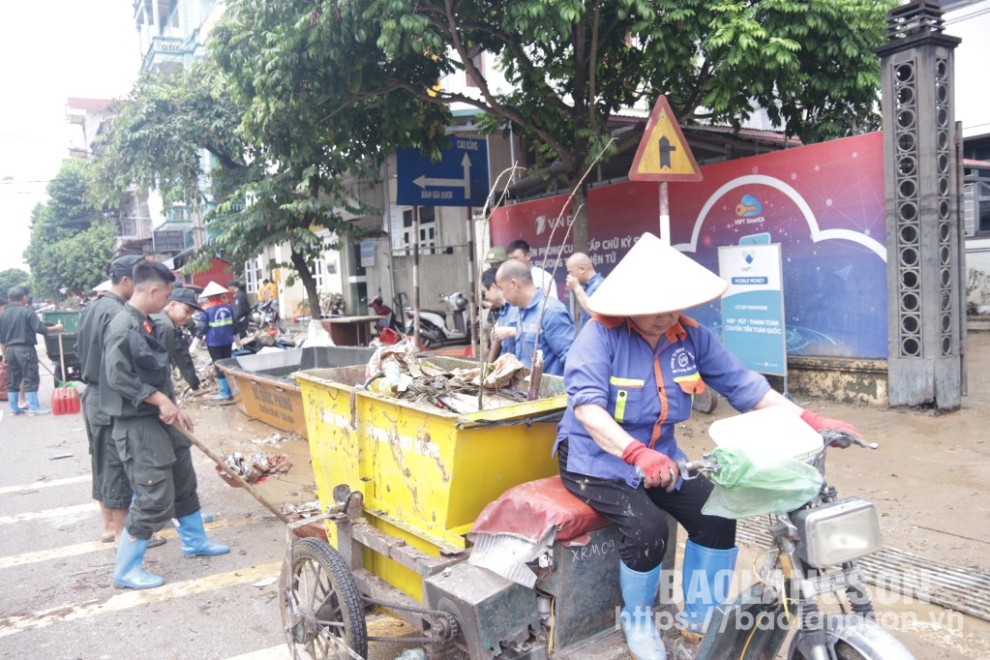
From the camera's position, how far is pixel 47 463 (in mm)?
7691

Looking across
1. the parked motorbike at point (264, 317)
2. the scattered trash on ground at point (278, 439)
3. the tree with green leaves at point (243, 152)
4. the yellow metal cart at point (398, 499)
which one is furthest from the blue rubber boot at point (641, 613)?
the parked motorbike at point (264, 317)

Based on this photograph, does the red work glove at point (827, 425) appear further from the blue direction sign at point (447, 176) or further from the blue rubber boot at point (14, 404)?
the blue rubber boot at point (14, 404)

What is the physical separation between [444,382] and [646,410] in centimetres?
124

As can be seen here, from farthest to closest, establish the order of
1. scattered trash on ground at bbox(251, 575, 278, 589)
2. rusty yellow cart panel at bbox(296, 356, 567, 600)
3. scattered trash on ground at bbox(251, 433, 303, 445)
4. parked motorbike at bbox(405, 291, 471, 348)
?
parked motorbike at bbox(405, 291, 471, 348) < scattered trash on ground at bbox(251, 433, 303, 445) < scattered trash on ground at bbox(251, 575, 278, 589) < rusty yellow cart panel at bbox(296, 356, 567, 600)

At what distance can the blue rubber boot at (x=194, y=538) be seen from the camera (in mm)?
4719

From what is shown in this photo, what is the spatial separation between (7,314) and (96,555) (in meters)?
7.09

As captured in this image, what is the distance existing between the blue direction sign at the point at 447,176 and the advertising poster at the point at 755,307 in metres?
3.47

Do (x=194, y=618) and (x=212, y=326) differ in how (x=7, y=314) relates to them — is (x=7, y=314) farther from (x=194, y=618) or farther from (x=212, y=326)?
(x=194, y=618)

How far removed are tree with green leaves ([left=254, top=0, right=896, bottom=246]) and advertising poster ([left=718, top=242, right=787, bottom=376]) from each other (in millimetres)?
1484

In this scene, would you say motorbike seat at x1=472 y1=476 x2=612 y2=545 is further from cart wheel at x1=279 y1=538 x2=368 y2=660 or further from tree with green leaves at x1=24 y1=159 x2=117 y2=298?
tree with green leaves at x1=24 y1=159 x2=117 y2=298

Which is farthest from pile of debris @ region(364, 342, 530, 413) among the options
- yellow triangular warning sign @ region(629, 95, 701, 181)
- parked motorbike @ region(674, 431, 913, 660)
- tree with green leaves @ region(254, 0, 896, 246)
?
tree with green leaves @ region(254, 0, 896, 246)

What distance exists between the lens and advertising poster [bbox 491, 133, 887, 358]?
638 centimetres

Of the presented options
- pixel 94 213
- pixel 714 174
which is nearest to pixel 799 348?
pixel 714 174

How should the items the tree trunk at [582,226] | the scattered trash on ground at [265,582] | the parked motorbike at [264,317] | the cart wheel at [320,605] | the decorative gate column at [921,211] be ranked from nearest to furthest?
1. the cart wheel at [320,605]
2. the scattered trash on ground at [265,582]
3. the decorative gate column at [921,211]
4. the tree trunk at [582,226]
5. the parked motorbike at [264,317]
